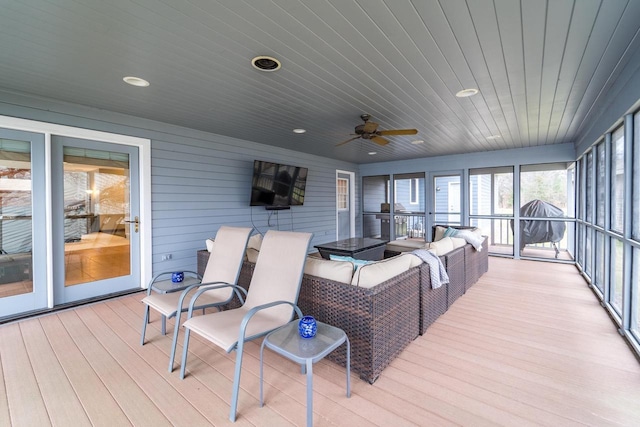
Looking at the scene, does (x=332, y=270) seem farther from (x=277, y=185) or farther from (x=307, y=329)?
(x=277, y=185)

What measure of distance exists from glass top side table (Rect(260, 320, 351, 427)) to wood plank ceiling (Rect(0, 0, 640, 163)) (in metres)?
2.14

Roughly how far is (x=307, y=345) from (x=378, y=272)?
0.84 metres

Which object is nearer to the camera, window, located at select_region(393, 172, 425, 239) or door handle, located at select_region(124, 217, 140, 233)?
door handle, located at select_region(124, 217, 140, 233)

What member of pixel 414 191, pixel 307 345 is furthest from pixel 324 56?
pixel 414 191

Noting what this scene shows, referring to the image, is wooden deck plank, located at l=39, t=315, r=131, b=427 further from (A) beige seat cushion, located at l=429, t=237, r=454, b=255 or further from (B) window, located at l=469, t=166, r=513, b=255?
(B) window, located at l=469, t=166, r=513, b=255

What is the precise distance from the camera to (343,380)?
7.24ft

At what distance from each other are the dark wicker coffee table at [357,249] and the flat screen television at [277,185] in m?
1.74

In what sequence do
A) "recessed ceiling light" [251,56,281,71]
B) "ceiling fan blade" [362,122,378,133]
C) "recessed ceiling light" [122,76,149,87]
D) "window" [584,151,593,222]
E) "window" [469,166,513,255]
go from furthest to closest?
"window" [469,166,513,255] < "window" [584,151,593,222] < "ceiling fan blade" [362,122,378,133] < "recessed ceiling light" [122,76,149,87] < "recessed ceiling light" [251,56,281,71]

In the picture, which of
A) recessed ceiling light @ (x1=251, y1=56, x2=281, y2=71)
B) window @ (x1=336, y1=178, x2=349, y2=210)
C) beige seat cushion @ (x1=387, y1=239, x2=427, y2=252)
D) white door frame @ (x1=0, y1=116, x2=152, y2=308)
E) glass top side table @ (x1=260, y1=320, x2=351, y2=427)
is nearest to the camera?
glass top side table @ (x1=260, y1=320, x2=351, y2=427)

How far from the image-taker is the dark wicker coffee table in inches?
176

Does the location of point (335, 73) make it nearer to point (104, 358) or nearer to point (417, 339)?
point (417, 339)

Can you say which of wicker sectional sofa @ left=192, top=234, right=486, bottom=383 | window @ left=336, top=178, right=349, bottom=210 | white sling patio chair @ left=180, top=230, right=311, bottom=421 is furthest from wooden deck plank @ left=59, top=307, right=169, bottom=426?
window @ left=336, top=178, right=349, bottom=210

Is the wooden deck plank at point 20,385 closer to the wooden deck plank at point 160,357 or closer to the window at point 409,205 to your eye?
the wooden deck plank at point 160,357

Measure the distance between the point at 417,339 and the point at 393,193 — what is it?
20.5ft
